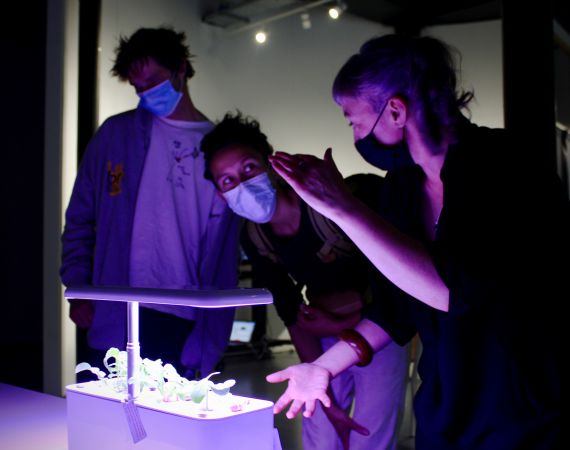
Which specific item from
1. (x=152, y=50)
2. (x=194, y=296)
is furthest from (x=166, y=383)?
(x=152, y=50)

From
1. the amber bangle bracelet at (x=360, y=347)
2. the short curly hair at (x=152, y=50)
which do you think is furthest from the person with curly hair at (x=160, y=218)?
the amber bangle bracelet at (x=360, y=347)

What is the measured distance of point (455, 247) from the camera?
1.13 metres

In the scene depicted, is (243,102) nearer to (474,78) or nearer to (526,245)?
(474,78)

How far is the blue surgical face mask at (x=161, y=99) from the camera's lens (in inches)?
112

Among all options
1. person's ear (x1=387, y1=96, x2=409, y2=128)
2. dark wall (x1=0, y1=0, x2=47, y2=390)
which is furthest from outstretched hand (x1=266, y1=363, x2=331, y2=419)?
dark wall (x1=0, y1=0, x2=47, y2=390)

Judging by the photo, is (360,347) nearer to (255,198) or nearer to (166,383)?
(166,383)

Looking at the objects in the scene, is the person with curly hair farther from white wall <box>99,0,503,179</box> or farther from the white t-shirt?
white wall <box>99,0,503,179</box>

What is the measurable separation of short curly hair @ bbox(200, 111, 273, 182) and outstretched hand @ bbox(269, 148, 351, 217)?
142 centimetres

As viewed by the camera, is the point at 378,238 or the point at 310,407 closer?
the point at 378,238

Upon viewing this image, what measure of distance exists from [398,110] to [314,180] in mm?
354

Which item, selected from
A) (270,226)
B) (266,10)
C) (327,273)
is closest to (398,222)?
(327,273)

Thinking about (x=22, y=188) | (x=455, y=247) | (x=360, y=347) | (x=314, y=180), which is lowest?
(x=360, y=347)

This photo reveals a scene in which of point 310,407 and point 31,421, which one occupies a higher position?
point 310,407

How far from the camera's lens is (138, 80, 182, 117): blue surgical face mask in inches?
112
